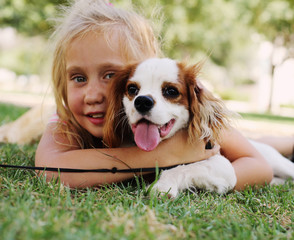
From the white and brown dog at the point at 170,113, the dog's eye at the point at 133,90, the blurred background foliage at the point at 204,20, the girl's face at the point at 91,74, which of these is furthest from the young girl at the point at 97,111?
the blurred background foliage at the point at 204,20

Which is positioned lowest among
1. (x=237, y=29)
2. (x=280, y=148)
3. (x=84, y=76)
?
(x=280, y=148)

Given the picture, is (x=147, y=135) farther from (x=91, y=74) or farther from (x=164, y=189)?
(x=91, y=74)

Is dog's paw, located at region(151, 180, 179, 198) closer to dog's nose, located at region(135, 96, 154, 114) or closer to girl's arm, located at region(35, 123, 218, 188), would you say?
girl's arm, located at region(35, 123, 218, 188)

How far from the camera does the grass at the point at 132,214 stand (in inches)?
50.5

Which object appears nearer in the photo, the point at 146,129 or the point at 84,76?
the point at 146,129

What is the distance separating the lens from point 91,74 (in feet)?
8.60

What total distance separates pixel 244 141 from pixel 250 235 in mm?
1433

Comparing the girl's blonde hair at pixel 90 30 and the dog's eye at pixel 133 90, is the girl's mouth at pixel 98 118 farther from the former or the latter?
the dog's eye at pixel 133 90

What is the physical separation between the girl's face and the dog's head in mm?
183

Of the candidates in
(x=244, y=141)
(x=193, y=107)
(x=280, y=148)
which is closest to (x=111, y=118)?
(x=193, y=107)

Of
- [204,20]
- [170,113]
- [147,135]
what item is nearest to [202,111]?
[170,113]

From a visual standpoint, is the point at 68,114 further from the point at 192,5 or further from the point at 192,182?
the point at 192,5

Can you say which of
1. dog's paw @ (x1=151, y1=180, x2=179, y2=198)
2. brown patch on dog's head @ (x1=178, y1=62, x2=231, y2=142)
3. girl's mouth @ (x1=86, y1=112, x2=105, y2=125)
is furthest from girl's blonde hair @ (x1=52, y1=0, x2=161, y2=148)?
dog's paw @ (x1=151, y1=180, x2=179, y2=198)

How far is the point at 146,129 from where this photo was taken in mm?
2209
